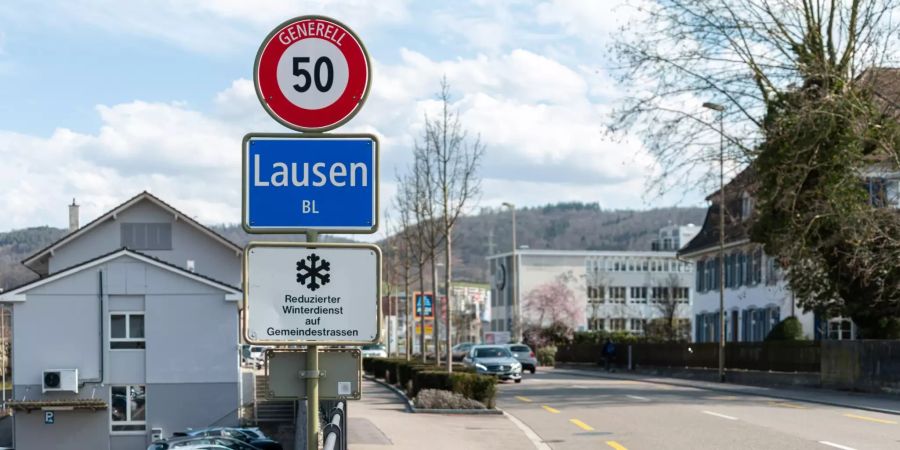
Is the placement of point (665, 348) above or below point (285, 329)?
below

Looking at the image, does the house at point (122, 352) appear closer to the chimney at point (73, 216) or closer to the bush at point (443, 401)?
the bush at point (443, 401)

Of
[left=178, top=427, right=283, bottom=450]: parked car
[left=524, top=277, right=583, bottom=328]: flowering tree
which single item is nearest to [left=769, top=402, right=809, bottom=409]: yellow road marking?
[left=178, top=427, right=283, bottom=450]: parked car

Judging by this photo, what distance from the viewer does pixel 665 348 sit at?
59062 millimetres

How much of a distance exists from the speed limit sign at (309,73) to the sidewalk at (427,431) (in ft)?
48.8

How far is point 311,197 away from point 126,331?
39.1 meters

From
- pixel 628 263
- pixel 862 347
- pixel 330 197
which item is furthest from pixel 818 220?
pixel 628 263

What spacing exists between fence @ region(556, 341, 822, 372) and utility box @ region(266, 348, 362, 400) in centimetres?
3742

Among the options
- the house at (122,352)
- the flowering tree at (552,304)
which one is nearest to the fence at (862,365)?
the house at (122,352)

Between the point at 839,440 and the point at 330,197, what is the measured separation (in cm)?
1602

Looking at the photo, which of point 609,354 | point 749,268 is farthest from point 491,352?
point 749,268

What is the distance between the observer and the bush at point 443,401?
2828cm

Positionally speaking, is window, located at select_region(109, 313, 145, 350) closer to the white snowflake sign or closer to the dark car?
the dark car

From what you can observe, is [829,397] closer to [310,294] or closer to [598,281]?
[310,294]

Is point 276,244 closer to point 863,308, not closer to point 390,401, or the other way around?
point 390,401
